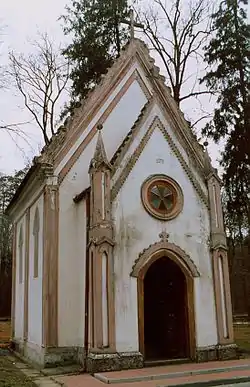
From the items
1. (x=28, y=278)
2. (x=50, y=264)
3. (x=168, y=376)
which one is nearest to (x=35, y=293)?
(x=28, y=278)

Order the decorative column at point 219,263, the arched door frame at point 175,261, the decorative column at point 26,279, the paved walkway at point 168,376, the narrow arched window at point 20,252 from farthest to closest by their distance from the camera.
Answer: the narrow arched window at point 20,252
the decorative column at point 26,279
the decorative column at point 219,263
the arched door frame at point 175,261
the paved walkway at point 168,376

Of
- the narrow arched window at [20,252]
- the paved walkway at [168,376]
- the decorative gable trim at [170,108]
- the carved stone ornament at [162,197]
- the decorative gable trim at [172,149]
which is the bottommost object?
the paved walkway at [168,376]

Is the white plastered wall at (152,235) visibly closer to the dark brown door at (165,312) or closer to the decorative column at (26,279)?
the dark brown door at (165,312)

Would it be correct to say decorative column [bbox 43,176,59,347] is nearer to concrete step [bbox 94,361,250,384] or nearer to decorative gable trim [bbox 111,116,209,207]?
concrete step [bbox 94,361,250,384]

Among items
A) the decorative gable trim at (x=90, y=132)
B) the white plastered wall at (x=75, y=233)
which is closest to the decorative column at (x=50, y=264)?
the white plastered wall at (x=75, y=233)

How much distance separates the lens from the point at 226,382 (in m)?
10.1

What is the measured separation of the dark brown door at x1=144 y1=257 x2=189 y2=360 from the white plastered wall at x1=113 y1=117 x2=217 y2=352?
2.02 ft

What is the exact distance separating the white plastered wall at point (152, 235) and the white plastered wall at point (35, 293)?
2.85m

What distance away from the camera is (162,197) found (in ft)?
45.9

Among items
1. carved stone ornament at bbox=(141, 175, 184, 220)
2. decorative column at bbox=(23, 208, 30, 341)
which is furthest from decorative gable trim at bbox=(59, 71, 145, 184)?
decorative column at bbox=(23, 208, 30, 341)

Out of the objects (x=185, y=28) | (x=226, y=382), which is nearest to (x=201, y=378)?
(x=226, y=382)

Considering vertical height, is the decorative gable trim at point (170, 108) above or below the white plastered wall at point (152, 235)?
above

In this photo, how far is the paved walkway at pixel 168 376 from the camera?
33.6ft

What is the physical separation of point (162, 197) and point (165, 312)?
3.95m
